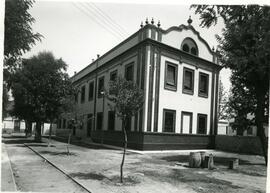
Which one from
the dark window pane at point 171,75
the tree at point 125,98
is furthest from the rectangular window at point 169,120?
the tree at point 125,98

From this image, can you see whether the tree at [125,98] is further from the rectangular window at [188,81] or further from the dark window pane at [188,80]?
the dark window pane at [188,80]

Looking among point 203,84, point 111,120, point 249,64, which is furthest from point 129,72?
point 249,64

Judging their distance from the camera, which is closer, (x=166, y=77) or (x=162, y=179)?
(x=162, y=179)

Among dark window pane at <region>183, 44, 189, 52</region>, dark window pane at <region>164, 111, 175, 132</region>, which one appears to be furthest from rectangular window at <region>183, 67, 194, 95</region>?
dark window pane at <region>164, 111, 175, 132</region>

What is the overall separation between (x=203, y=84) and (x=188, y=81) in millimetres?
2075

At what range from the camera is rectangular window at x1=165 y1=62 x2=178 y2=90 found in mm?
20734

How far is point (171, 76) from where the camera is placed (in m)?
21.2

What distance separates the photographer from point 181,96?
A: 21.7 meters

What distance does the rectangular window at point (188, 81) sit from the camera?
22.1 metres

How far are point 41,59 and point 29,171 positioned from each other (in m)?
18.2

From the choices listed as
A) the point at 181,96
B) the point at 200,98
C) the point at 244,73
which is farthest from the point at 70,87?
the point at 244,73

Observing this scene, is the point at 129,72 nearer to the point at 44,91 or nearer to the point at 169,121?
the point at 169,121

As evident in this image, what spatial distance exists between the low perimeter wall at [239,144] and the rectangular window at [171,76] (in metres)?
7.03

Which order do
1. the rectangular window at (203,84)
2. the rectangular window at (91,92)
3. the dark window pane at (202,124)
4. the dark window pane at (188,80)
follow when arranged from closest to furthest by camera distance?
the dark window pane at (188,80) → the dark window pane at (202,124) → the rectangular window at (203,84) → the rectangular window at (91,92)
